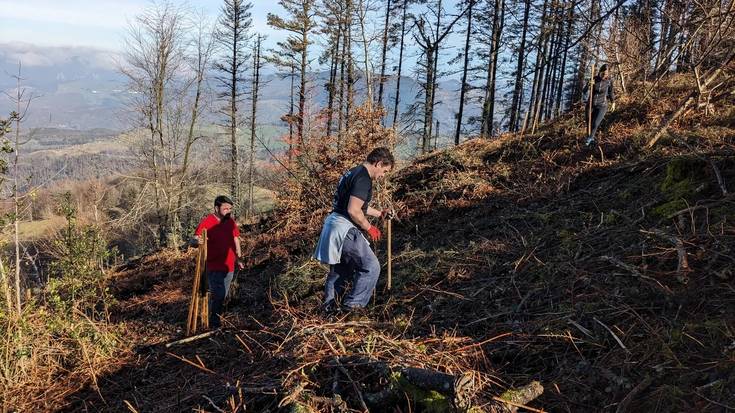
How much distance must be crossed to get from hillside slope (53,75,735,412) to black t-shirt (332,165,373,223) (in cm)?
98

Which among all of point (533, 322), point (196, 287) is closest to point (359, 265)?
point (533, 322)

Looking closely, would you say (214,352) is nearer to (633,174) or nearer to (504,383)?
(504,383)

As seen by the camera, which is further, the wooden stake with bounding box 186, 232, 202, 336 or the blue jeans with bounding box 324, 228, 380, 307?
the wooden stake with bounding box 186, 232, 202, 336

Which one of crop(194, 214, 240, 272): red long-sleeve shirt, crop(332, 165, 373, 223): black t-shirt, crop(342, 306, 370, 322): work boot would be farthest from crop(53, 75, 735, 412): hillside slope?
crop(332, 165, 373, 223): black t-shirt

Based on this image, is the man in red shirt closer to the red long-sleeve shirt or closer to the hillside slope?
the red long-sleeve shirt

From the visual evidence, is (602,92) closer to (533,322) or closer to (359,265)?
(533,322)

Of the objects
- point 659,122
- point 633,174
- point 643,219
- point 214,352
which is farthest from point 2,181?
point 659,122

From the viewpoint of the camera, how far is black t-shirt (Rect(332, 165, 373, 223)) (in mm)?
3957

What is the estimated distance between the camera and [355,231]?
404cm

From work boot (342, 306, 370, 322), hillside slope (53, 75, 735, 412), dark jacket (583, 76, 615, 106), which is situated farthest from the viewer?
dark jacket (583, 76, 615, 106)

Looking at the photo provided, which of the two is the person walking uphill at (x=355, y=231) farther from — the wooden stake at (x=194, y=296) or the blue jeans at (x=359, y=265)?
the wooden stake at (x=194, y=296)

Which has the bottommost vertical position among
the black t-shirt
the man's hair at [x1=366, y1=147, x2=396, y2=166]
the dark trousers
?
the black t-shirt

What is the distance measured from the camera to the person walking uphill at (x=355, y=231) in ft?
13.0

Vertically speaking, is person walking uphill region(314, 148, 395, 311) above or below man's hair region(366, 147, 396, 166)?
below
